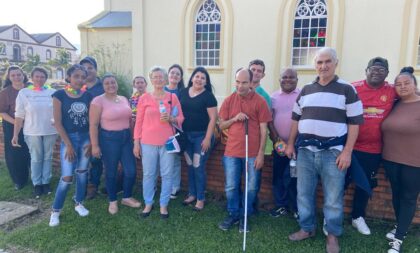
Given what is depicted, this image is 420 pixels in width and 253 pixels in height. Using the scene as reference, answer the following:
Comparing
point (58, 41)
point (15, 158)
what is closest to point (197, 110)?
point (15, 158)

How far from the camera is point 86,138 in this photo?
3.95m

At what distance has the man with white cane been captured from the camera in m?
3.43

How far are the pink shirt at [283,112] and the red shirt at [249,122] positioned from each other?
29cm

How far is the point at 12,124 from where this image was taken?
15.8 ft

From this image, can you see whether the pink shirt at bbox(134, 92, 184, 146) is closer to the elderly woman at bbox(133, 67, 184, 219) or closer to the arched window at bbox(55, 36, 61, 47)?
the elderly woman at bbox(133, 67, 184, 219)

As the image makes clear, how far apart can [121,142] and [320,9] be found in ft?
30.2

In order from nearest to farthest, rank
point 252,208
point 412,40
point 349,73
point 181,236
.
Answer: point 181,236, point 252,208, point 412,40, point 349,73

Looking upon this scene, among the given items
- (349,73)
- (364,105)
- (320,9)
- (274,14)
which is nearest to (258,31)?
(274,14)

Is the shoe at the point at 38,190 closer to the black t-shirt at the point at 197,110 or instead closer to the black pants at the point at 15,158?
the black pants at the point at 15,158

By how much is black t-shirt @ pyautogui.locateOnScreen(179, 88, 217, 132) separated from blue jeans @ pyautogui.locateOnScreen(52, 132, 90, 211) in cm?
132

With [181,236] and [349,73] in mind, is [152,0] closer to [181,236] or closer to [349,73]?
[349,73]

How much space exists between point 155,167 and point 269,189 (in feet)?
5.25

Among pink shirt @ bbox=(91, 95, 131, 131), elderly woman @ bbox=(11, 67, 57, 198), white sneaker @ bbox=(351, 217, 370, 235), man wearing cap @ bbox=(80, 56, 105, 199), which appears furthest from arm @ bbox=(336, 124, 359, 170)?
elderly woman @ bbox=(11, 67, 57, 198)

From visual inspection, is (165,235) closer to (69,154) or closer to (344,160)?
(69,154)
